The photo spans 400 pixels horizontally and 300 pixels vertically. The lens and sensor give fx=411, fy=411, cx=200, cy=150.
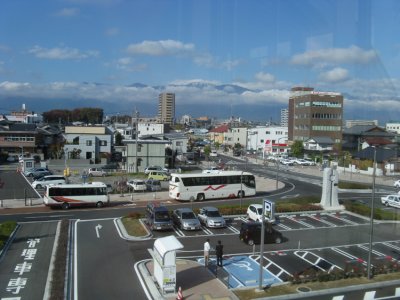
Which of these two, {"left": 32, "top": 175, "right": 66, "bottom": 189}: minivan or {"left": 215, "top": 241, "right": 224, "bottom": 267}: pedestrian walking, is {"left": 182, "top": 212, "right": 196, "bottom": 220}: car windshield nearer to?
{"left": 215, "top": 241, "right": 224, "bottom": 267}: pedestrian walking

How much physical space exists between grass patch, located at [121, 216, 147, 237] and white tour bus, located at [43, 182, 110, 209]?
401 centimetres

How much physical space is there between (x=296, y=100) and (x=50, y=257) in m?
51.2

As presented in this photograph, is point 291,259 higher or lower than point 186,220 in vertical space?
lower

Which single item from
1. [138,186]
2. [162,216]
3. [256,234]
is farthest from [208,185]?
[256,234]

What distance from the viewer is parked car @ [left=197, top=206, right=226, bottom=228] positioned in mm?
17969

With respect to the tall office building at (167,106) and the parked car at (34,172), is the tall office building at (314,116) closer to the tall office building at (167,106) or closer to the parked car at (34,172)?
the parked car at (34,172)

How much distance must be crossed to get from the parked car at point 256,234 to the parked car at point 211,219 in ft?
7.48

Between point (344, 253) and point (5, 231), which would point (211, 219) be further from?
point (5, 231)

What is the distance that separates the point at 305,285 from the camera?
11195mm

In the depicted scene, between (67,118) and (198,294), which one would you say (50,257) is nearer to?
(198,294)

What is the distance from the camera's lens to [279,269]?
12.8 meters

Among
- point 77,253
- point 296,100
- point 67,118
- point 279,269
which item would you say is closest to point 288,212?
point 279,269

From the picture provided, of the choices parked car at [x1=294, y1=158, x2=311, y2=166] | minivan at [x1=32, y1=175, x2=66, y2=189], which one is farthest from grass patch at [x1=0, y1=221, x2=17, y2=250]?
parked car at [x1=294, y1=158, x2=311, y2=166]

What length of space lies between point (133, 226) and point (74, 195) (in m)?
6.03
